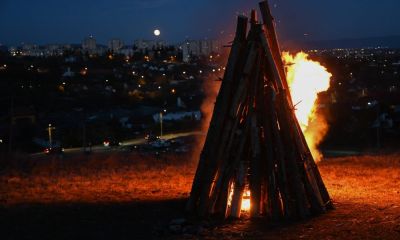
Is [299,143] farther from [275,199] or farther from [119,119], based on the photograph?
[119,119]

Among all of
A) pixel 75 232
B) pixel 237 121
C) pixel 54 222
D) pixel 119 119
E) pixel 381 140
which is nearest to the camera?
pixel 75 232

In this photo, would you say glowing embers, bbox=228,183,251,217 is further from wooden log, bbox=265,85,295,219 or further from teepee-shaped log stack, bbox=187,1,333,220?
wooden log, bbox=265,85,295,219

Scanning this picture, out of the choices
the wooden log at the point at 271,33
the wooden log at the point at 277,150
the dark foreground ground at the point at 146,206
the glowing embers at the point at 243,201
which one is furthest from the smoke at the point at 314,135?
the wooden log at the point at 277,150

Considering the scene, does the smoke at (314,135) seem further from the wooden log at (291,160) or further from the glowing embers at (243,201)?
the wooden log at (291,160)

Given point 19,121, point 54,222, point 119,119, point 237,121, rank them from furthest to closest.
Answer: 1. point 119,119
2. point 19,121
3. point 237,121
4. point 54,222

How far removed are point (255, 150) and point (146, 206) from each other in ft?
6.60

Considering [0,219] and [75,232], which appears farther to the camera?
[0,219]

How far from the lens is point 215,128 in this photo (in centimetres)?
823

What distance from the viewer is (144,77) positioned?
83.1 meters

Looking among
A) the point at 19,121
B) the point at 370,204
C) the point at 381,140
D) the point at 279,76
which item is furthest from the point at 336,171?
the point at 19,121

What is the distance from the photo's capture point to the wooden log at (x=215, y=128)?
26.6 feet

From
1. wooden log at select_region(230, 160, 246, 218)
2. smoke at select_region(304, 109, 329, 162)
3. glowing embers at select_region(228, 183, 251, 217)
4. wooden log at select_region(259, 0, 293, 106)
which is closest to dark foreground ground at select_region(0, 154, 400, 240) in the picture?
wooden log at select_region(230, 160, 246, 218)

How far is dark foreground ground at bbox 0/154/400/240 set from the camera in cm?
710

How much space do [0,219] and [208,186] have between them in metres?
3.06
